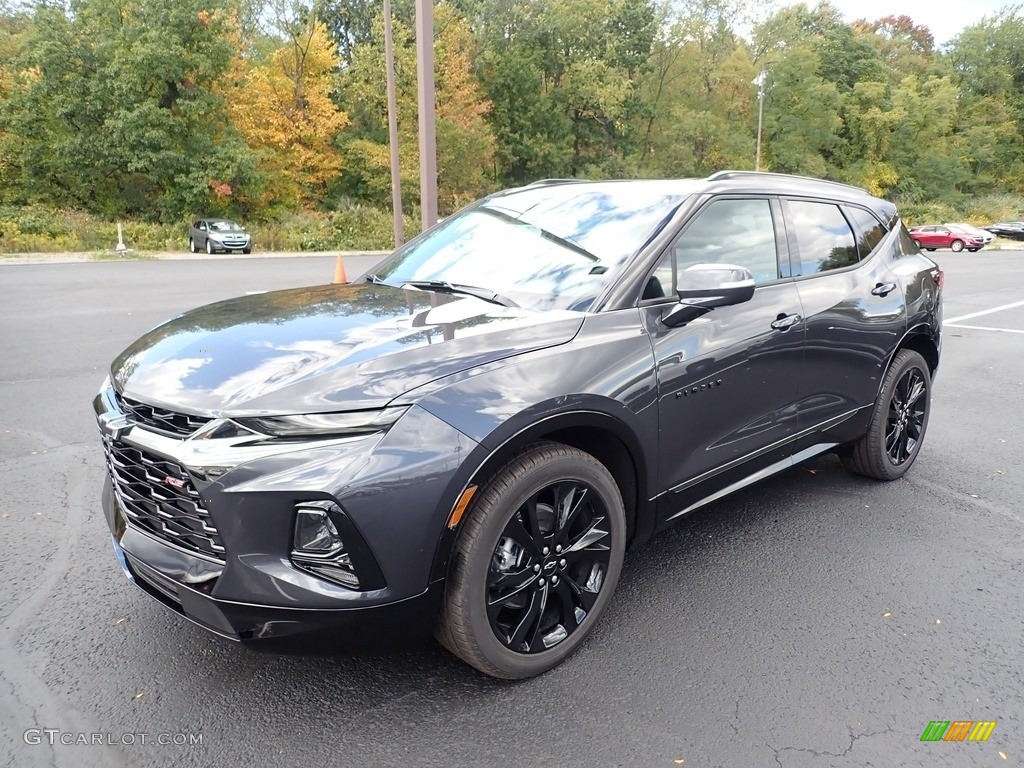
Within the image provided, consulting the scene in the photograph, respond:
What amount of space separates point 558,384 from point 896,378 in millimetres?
2828

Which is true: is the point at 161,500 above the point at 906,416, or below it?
above

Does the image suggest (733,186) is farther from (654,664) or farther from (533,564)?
(654,664)

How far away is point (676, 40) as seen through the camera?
2299 inches

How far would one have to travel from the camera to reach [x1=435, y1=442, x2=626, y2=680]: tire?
2.46 meters

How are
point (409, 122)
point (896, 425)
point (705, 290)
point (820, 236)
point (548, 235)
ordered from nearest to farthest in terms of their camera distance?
point (705, 290) < point (548, 235) < point (820, 236) < point (896, 425) < point (409, 122)

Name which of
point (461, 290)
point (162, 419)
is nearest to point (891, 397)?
point (461, 290)

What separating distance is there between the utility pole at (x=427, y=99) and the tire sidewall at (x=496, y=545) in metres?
7.97

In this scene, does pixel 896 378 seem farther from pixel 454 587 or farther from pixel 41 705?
pixel 41 705

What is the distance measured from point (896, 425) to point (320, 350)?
3.67m

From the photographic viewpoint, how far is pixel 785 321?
143 inches

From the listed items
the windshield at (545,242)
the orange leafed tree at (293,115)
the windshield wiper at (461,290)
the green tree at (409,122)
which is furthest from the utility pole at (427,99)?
the green tree at (409,122)

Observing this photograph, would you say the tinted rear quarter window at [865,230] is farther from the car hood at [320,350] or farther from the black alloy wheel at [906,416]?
the car hood at [320,350]

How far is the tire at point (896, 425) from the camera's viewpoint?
4508 millimetres

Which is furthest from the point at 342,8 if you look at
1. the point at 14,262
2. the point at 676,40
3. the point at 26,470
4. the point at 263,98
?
the point at 26,470
